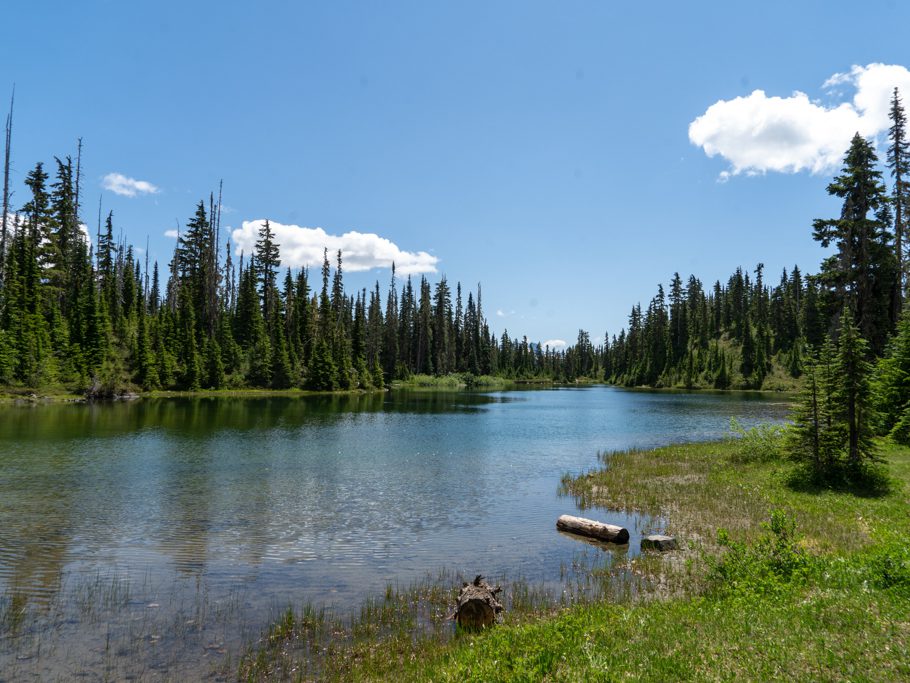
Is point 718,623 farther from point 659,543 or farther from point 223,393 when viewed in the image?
point 223,393

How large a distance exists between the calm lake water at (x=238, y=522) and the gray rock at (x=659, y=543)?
31.6 inches

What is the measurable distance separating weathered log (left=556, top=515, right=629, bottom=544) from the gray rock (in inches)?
32.0

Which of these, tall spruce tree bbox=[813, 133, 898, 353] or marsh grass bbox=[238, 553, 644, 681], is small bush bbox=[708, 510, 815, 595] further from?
tall spruce tree bbox=[813, 133, 898, 353]

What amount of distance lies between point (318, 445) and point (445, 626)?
1042 inches

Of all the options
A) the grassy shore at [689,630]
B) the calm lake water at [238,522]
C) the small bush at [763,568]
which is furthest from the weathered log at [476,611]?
the small bush at [763,568]

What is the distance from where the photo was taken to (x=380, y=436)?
4059 centimetres

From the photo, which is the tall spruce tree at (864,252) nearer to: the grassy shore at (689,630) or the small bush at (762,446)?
the small bush at (762,446)

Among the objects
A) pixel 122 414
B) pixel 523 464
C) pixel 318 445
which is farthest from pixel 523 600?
pixel 122 414

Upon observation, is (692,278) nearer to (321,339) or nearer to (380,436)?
(321,339)

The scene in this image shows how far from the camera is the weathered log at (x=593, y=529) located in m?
16.1

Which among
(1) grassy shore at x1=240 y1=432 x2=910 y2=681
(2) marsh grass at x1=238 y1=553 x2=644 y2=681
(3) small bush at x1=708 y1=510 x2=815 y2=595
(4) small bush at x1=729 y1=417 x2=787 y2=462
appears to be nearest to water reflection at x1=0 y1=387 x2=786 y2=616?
(2) marsh grass at x1=238 y1=553 x2=644 y2=681

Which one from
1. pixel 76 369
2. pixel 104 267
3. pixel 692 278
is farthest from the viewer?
pixel 692 278

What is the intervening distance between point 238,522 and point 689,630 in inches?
579

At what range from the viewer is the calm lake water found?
36.0 ft
